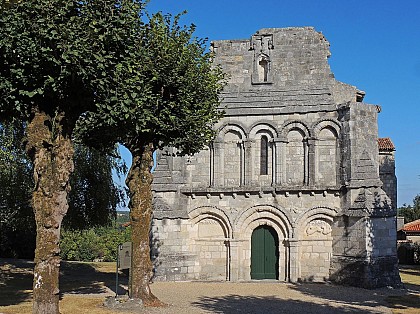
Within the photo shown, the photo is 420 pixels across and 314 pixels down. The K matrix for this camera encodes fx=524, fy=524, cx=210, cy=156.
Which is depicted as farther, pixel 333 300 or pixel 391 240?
pixel 391 240

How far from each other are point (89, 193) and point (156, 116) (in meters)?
10.3

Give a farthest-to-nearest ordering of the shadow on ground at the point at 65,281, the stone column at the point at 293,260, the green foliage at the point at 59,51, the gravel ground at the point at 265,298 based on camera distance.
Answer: the stone column at the point at 293,260 → the shadow on ground at the point at 65,281 → the gravel ground at the point at 265,298 → the green foliage at the point at 59,51

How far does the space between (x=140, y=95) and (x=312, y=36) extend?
11998 mm

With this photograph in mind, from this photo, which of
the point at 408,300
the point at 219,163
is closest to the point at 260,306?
the point at 408,300

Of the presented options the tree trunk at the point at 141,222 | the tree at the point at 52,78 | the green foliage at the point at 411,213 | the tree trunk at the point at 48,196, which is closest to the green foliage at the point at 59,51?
the tree at the point at 52,78

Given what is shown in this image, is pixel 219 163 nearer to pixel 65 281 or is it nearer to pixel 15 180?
pixel 65 281

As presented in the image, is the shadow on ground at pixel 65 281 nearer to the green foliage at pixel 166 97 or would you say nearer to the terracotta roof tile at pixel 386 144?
the green foliage at pixel 166 97

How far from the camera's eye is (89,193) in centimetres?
2428

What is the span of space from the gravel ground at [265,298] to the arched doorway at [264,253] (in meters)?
0.80

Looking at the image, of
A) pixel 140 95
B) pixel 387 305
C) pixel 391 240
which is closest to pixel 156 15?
pixel 140 95

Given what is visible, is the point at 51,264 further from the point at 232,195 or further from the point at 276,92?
the point at 276,92

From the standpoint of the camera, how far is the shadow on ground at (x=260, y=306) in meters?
15.1

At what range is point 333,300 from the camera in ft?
57.2

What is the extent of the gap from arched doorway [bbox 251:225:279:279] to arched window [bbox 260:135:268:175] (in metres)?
2.42
